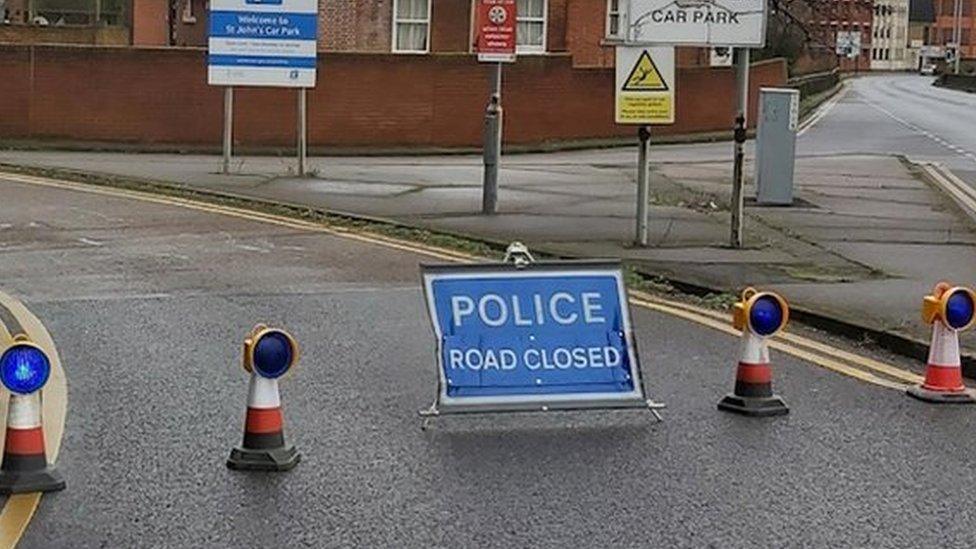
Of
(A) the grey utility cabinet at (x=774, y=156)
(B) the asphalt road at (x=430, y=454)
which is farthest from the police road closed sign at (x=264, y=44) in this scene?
Result: (B) the asphalt road at (x=430, y=454)

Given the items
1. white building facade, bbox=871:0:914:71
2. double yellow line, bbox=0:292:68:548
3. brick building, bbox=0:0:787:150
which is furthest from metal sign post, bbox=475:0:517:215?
white building facade, bbox=871:0:914:71

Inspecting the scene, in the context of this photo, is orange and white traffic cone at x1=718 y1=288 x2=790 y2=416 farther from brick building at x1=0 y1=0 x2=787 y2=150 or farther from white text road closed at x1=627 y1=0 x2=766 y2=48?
brick building at x1=0 y1=0 x2=787 y2=150

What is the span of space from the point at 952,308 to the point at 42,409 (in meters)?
4.83

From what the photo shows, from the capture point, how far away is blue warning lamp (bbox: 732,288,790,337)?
7988mm

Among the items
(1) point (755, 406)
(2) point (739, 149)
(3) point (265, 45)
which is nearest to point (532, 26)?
(3) point (265, 45)

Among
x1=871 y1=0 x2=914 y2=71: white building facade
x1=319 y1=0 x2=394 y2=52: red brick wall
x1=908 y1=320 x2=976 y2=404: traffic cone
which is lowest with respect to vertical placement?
x1=908 y1=320 x2=976 y2=404: traffic cone

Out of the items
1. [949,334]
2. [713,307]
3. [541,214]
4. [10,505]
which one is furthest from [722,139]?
[10,505]

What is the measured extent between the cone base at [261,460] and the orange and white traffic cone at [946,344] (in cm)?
367

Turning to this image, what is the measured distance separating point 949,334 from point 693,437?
1.85 meters

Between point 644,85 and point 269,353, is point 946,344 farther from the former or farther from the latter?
point 644,85

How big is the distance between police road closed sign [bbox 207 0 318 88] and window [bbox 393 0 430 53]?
52.3ft

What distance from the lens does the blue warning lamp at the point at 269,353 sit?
6.75 m

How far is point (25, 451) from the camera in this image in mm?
6367

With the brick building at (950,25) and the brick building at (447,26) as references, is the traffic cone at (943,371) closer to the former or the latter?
the brick building at (447,26)
